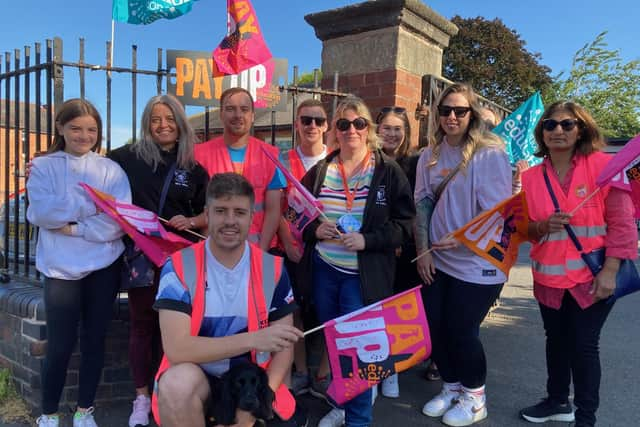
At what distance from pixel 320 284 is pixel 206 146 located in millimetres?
1289

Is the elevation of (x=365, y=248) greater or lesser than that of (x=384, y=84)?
lesser

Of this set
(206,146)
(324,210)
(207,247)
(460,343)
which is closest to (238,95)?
(206,146)

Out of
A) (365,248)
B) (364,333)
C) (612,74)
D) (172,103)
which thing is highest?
(612,74)

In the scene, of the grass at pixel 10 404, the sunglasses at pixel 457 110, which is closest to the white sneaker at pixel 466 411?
the sunglasses at pixel 457 110

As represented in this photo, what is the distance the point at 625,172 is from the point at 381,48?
255cm

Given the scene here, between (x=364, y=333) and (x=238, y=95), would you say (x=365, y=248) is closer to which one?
(x=364, y=333)

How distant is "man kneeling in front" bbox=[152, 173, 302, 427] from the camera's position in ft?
6.89

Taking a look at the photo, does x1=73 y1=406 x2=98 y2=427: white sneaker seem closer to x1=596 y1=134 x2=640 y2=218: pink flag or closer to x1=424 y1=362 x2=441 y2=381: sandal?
x1=424 y1=362 x2=441 y2=381: sandal

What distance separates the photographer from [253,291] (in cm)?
235

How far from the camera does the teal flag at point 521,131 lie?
502 centimetres

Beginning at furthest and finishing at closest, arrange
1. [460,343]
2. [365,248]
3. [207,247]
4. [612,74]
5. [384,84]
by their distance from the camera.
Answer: [612,74] < [384,84] < [460,343] < [365,248] < [207,247]

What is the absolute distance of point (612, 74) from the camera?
2078cm

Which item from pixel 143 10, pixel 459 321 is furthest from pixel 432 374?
pixel 143 10

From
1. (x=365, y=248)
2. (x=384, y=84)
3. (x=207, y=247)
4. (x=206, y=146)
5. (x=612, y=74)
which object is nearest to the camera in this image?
(x=207, y=247)
